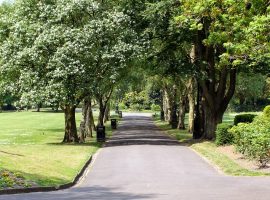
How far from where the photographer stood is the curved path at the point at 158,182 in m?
15.6

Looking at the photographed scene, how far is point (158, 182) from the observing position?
19.0 metres

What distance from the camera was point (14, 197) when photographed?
1574cm

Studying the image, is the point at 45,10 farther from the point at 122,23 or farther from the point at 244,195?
the point at 244,195

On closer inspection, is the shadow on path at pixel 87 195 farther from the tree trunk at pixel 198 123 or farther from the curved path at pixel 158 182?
the tree trunk at pixel 198 123

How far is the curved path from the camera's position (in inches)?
615

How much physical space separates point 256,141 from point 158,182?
16.7 ft

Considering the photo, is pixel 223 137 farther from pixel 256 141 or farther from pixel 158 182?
pixel 158 182

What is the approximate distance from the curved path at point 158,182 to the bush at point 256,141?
1.71 metres

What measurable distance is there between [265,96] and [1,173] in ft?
313

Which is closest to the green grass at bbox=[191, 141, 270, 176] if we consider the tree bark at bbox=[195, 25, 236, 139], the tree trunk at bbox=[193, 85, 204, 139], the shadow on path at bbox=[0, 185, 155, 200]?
the tree bark at bbox=[195, 25, 236, 139]

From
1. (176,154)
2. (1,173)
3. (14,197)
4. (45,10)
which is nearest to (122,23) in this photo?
(45,10)

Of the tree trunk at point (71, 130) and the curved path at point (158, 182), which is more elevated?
the tree trunk at point (71, 130)

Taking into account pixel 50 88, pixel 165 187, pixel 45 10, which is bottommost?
pixel 165 187

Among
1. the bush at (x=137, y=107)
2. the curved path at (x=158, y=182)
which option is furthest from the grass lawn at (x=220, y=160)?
the bush at (x=137, y=107)
